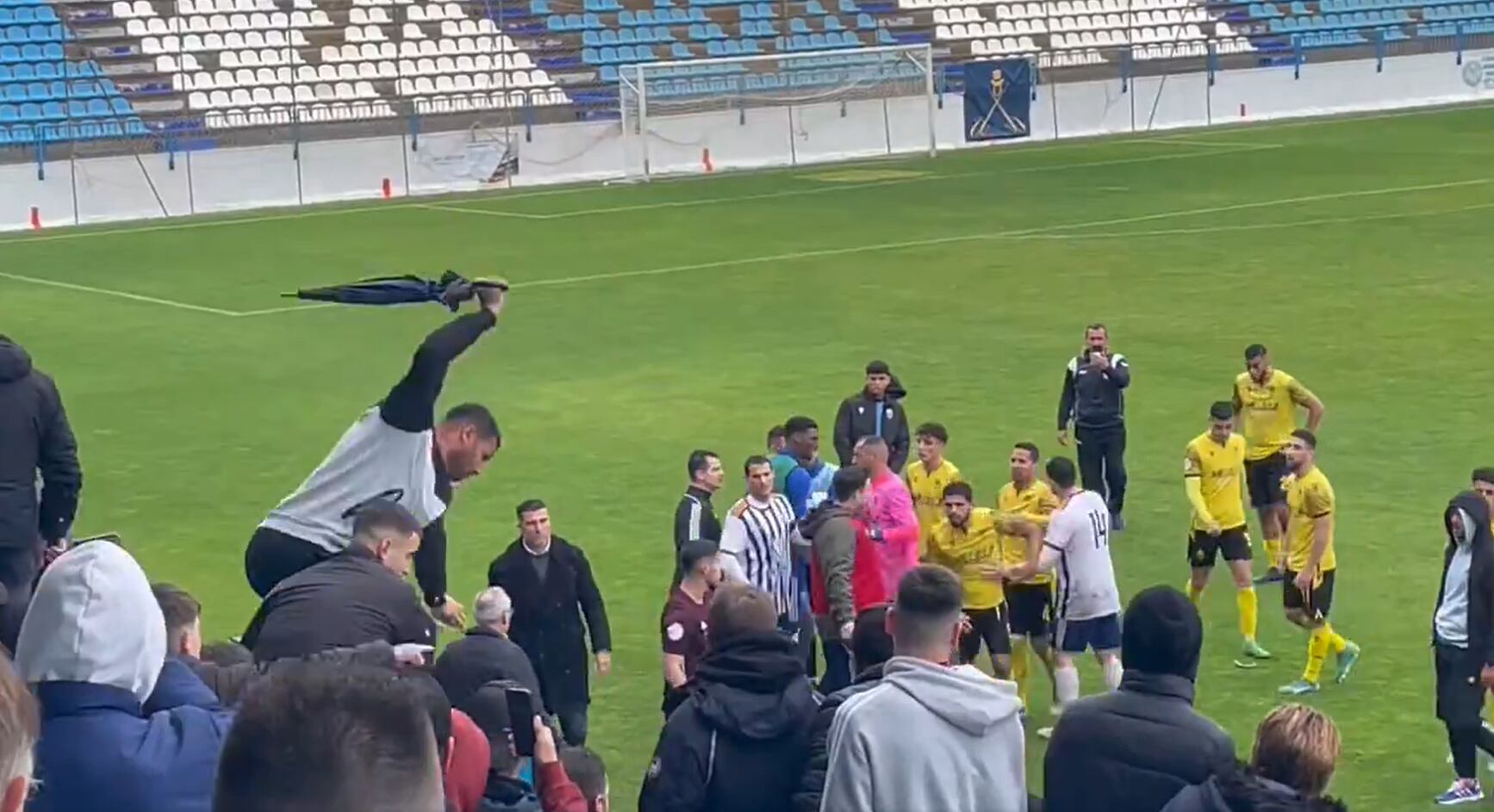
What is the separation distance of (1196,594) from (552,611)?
492 cm

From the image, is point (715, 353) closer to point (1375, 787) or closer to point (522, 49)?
point (1375, 787)

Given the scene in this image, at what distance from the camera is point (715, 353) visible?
24.3m

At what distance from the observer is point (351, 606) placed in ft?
21.4

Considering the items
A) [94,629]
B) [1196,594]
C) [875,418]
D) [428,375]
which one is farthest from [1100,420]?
[94,629]

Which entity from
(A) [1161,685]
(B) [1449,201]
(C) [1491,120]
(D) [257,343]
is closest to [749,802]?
(A) [1161,685]

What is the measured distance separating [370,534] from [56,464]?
9.28ft

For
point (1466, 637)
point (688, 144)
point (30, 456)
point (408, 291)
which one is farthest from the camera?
point (688, 144)

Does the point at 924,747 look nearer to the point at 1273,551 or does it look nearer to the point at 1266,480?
the point at 1273,551

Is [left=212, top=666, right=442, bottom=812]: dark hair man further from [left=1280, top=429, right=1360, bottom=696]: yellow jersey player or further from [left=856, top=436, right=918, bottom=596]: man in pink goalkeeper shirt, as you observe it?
[left=1280, top=429, right=1360, bottom=696]: yellow jersey player

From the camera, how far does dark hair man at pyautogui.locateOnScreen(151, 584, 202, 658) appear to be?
239 inches

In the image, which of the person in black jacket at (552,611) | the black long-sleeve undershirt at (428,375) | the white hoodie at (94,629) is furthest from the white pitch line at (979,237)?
the white hoodie at (94,629)

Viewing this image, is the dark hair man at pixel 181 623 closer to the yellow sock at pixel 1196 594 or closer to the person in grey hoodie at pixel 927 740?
the person in grey hoodie at pixel 927 740

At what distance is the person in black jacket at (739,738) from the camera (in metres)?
6.50

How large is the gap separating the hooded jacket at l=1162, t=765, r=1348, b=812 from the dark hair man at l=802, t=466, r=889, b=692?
5.55 meters
